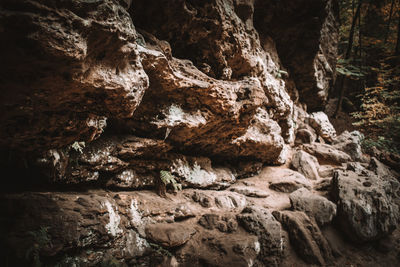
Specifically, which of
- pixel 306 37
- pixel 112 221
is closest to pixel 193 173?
pixel 112 221

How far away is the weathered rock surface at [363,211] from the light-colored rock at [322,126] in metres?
5.86

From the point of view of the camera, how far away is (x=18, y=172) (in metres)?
3.00

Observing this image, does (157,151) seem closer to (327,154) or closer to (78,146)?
(78,146)

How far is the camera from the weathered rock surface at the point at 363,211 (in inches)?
196

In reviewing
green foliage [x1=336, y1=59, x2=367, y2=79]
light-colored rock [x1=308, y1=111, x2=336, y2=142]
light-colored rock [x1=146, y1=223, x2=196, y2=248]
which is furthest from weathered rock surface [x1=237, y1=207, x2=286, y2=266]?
green foliage [x1=336, y1=59, x2=367, y2=79]

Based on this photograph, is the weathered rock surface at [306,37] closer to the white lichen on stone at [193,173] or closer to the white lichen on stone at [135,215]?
the white lichen on stone at [193,173]

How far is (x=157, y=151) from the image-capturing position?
480 centimetres

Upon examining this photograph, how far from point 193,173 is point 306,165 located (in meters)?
5.31

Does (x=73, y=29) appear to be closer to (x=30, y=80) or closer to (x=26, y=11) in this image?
(x=26, y=11)

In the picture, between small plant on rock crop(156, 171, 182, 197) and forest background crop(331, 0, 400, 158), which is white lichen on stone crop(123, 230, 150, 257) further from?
forest background crop(331, 0, 400, 158)

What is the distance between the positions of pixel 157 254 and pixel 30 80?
130 inches

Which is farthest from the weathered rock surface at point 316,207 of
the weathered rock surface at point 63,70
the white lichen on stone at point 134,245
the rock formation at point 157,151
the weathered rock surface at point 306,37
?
the weathered rock surface at point 306,37

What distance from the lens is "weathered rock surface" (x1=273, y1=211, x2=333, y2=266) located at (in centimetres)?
427

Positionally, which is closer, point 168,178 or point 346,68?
point 168,178
